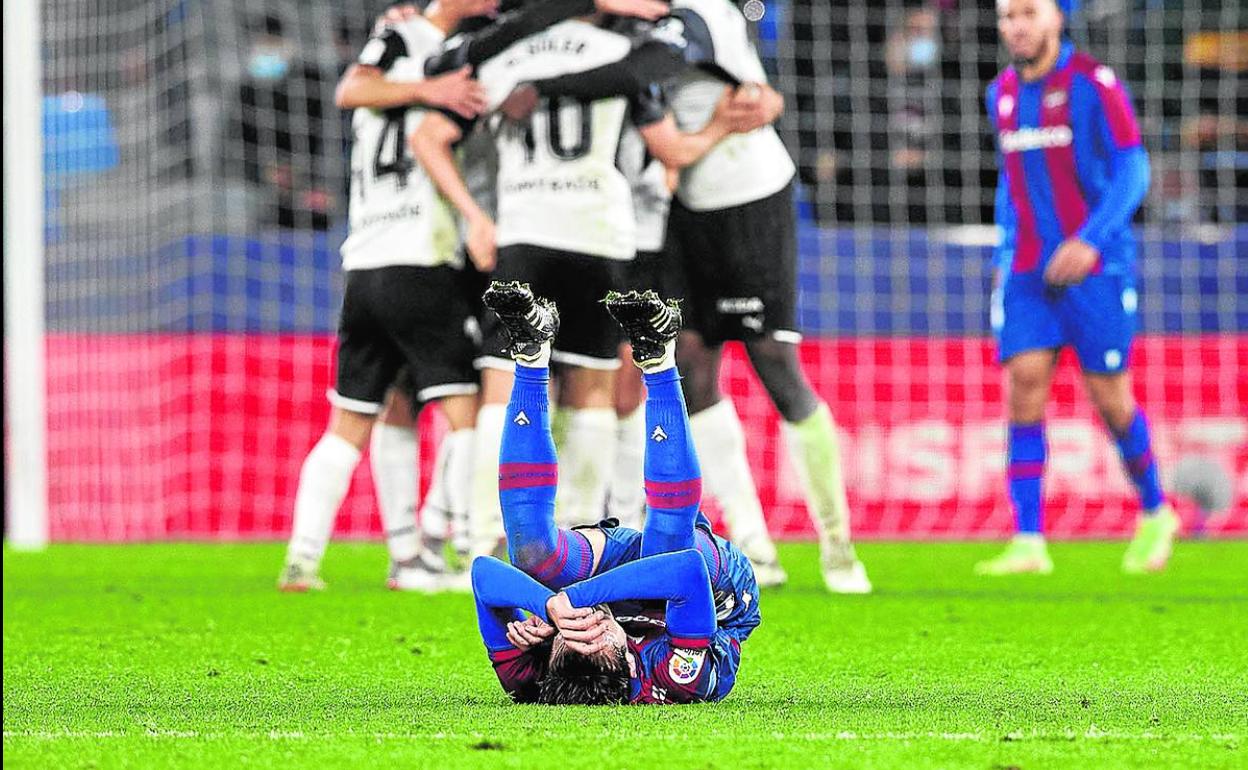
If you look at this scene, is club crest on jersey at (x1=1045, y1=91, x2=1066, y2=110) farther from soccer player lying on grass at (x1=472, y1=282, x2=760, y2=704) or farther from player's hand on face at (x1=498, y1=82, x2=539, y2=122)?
soccer player lying on grass at (x1=472, y1=282, x2=760, y2=704)

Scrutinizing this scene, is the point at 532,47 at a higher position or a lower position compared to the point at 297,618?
higher

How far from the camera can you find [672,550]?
3.44m

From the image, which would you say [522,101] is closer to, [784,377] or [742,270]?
[742,270]

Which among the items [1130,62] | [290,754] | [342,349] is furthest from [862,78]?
[290,754]

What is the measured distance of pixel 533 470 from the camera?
3.46 metres

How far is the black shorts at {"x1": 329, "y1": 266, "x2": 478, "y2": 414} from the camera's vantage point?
19.1 feet

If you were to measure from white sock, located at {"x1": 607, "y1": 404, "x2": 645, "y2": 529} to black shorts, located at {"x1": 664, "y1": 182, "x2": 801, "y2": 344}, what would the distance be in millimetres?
490

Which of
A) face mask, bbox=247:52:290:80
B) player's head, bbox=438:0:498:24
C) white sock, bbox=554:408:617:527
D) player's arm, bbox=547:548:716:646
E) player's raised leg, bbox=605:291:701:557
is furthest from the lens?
face mask, bbox=247:52:290:80

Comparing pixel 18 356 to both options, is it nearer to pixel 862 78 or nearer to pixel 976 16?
pixel 862 78

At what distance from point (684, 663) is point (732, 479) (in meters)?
2.81

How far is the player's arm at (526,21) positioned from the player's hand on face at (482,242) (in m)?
0.53

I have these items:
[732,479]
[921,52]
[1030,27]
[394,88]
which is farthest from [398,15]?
[921,52]

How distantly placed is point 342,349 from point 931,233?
16.4 ft

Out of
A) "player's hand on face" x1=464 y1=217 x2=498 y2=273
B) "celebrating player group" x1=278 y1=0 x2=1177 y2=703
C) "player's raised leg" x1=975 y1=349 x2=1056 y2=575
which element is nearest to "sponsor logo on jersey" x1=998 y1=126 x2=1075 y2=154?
"player's raised leg" x1=975 y1=349 x2=1056 y2=575
